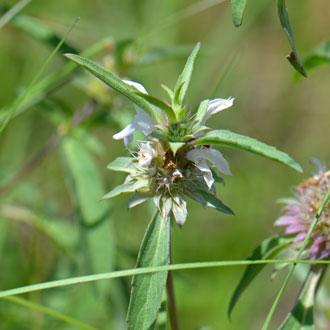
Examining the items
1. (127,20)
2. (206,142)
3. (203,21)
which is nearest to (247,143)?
(206,142)

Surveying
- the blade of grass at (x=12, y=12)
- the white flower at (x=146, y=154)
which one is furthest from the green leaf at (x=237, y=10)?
the blade of grass at (x=12, y=12)

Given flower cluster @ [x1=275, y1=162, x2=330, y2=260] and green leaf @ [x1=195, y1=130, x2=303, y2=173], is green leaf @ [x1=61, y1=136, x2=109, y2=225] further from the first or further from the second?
green leaf @ [x1=195, y1=130, x2=303, y2=173]

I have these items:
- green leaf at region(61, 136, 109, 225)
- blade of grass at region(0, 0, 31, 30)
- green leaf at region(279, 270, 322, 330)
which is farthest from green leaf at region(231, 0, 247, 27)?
green leaf at region(61, 136, 109, 225)

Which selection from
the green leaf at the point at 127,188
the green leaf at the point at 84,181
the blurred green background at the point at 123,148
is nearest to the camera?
the green leaf at the point at 127,188

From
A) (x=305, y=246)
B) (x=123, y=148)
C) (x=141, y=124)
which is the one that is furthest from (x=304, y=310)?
(x=123, y=148)

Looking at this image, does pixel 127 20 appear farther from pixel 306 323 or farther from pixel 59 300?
pixel 306 323

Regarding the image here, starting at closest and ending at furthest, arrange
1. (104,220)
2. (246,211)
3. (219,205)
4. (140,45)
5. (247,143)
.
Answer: (247,143) < (219,205) < (104,220) < (140,45) < (246,211)

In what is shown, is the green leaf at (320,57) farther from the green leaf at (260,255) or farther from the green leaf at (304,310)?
the green leaf at (304,310)
